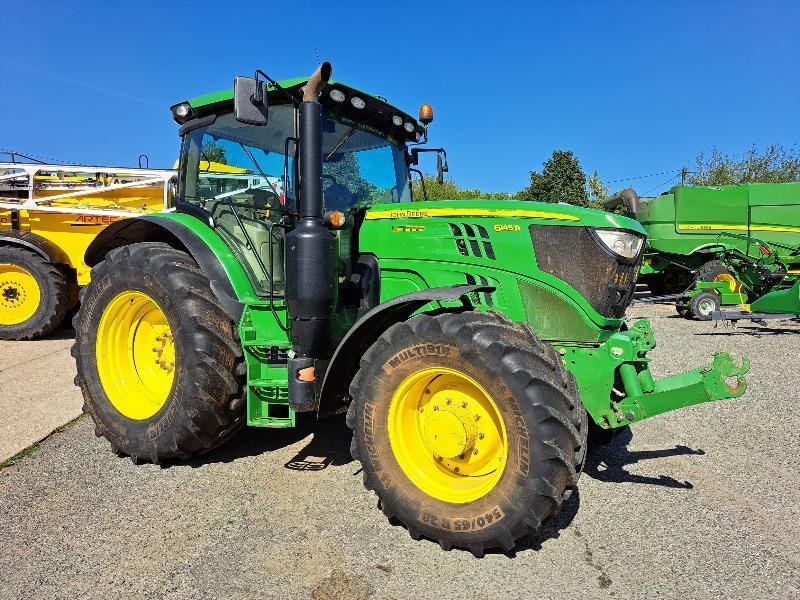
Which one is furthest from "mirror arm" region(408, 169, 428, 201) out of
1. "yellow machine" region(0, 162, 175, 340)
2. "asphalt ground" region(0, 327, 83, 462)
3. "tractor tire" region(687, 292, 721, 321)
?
"tractor tire" region(687, 292, 721, 321)

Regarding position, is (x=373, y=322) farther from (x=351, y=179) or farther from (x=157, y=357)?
(x=157, y=357)

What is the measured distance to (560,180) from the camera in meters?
35.3

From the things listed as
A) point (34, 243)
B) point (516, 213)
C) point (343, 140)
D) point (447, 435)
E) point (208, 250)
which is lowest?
point (447, 435)

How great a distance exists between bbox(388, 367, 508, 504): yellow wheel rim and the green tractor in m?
0.01

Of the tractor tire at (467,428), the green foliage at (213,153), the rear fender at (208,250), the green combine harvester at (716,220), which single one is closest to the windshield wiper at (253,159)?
the green foliage at (213,153)

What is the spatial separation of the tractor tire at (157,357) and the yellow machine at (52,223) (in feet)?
16.7

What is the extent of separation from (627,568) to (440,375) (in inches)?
49.5

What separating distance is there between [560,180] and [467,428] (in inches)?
1362

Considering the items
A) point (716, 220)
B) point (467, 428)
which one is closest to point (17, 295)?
point (467, 428)

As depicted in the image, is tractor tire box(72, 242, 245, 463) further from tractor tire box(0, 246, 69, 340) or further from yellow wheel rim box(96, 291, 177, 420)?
tractor tire box(0, 246, 69, 340)

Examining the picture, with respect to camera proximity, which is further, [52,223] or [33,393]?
[52,223]

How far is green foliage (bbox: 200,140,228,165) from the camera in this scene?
421cm

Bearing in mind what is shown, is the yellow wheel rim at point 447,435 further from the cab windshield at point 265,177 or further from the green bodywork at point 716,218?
the green bodywork at point 716,218

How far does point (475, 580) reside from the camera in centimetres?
261
